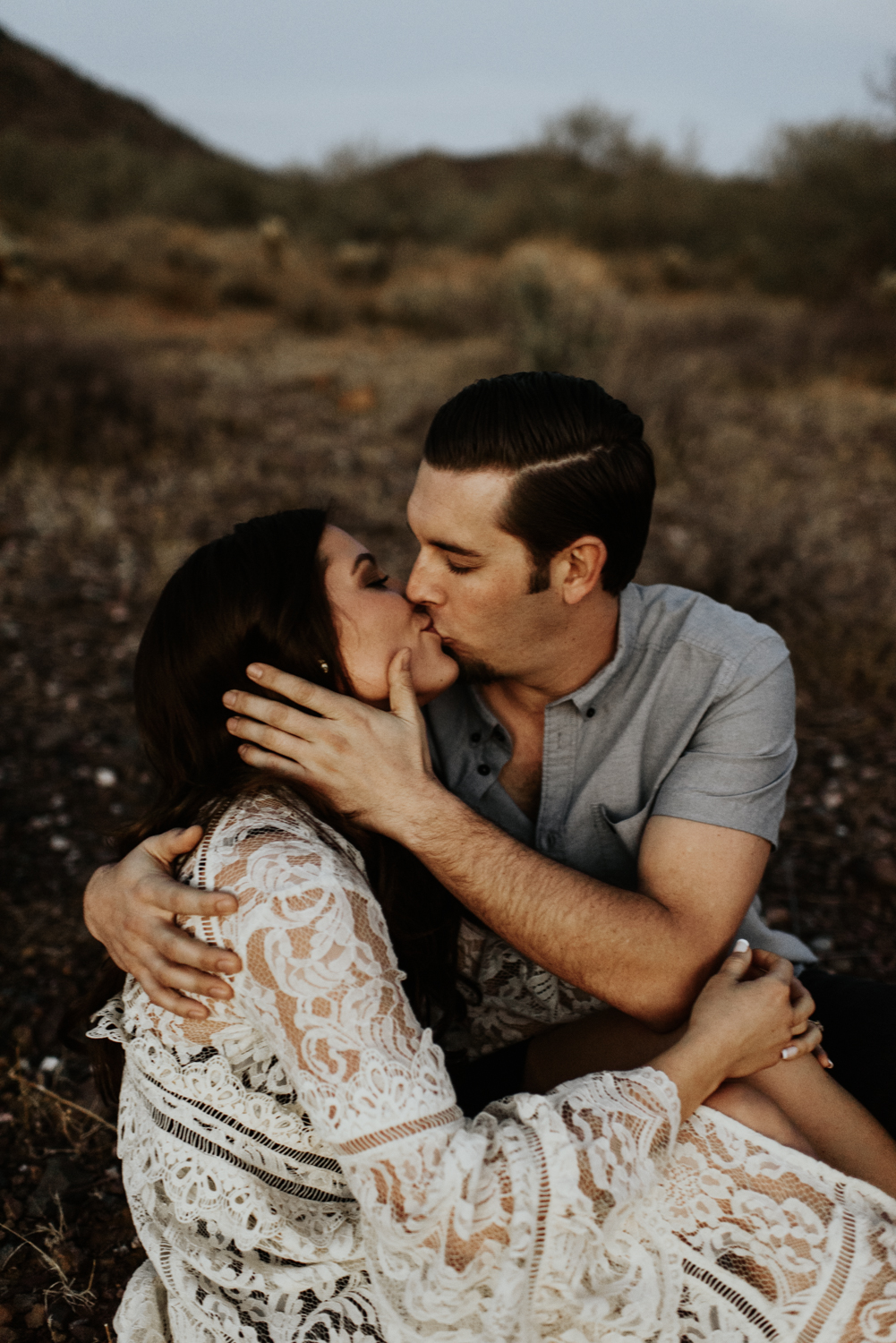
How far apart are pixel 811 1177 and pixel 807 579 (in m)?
3.90

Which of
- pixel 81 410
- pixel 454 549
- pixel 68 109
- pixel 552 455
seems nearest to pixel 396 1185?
pixel 454 549

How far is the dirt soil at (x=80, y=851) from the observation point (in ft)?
7.57

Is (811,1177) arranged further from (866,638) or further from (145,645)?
(866,638)

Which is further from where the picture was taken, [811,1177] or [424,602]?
[424,602]

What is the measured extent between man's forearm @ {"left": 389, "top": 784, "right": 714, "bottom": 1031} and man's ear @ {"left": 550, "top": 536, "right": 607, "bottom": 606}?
710 mm

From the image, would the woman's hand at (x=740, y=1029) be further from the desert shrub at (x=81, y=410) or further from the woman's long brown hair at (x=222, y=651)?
the desert shrub at (x=81, y=410)

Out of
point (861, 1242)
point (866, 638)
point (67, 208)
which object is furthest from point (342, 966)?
point (67, 208)

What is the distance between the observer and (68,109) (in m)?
36.1

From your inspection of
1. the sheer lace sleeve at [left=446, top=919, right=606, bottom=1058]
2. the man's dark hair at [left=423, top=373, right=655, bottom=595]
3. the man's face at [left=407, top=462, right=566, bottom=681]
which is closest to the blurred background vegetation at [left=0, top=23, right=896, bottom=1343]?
the sheer lace sleeve at [left=446, top=919, right=606, bottom=1058]

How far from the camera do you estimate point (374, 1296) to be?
1.54 m

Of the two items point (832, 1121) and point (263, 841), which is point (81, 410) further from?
point (832, 1121)

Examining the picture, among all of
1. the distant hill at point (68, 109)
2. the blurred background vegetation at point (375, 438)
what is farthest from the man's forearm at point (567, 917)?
the distant hill at point (68, 109)

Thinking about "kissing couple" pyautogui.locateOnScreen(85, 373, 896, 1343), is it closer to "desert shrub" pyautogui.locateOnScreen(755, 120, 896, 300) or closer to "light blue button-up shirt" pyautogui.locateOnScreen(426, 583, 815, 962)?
"light blue button-up shirt" pyautogui.locateOnScreen(426, 583, 815, 962)

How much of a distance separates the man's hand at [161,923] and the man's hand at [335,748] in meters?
0.23
